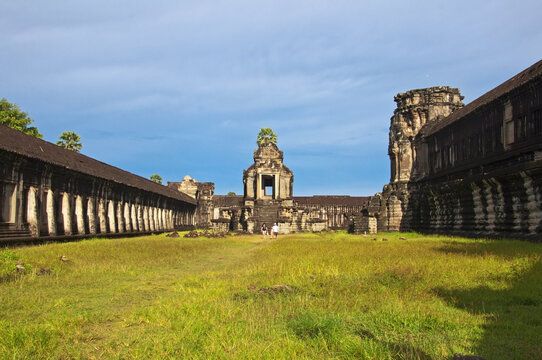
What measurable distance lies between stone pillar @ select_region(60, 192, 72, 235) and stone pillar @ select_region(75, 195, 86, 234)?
3.82 ft

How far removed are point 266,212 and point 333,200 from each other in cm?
1606

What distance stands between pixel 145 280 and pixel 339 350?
5.85 metres

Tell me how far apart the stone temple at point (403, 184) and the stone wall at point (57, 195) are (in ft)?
0.19

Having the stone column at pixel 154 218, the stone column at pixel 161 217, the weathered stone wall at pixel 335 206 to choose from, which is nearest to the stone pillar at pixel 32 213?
the stone column at pixel 154 218

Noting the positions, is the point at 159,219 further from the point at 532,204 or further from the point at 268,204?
the point at 532,204

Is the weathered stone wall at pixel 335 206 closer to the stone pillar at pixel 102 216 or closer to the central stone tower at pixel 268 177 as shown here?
the central stone tower at pixel 268 177

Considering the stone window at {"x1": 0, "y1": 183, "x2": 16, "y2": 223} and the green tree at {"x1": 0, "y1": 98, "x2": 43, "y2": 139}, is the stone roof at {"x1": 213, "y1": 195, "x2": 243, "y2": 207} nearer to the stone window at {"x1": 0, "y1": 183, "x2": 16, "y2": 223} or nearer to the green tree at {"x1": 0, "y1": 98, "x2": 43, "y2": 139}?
the green tree at {"x1": 0, "y1": 98, "x2": 43, "y2": 139}

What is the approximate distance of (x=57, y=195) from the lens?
2319 cm

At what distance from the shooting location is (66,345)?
483 cm

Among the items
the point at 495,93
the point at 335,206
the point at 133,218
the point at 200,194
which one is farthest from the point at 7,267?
the point at 200,194

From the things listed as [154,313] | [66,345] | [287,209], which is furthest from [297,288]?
[287,209]

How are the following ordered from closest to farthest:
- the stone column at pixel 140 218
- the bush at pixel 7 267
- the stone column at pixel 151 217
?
the bush at pixel 7 267, the stone column at pixel 140 218, the stone column at pixel 151 217

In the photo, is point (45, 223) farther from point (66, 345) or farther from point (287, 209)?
point (287, 209)

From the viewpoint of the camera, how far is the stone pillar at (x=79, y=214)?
25.7 meters
